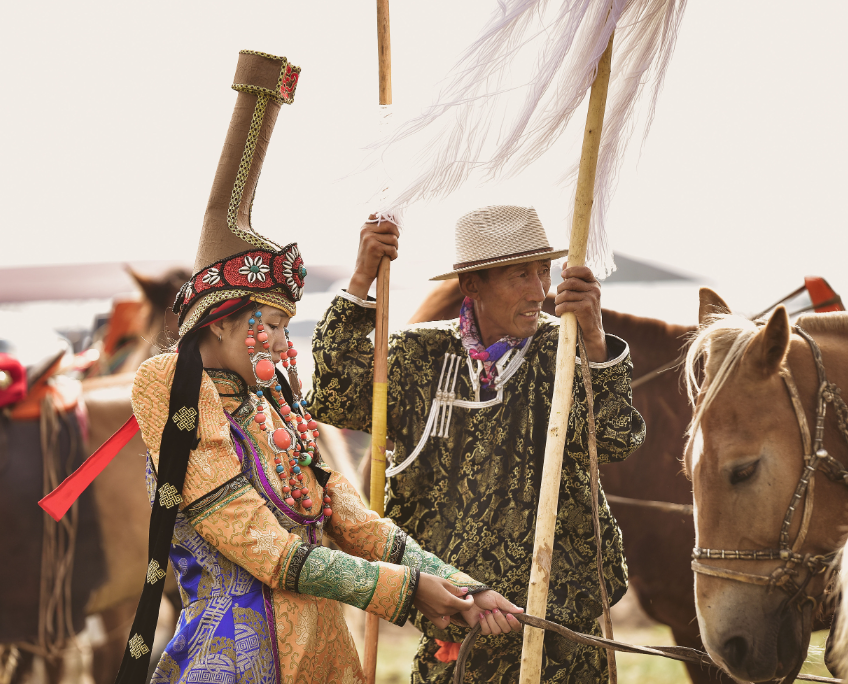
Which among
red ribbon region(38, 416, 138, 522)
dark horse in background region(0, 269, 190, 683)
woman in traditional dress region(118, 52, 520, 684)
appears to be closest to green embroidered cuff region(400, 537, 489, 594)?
woman in traditional dress region(118, 52, 520, 684)

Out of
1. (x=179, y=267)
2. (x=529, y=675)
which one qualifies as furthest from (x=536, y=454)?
(x=179, y=267)

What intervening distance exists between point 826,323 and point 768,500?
58 cm

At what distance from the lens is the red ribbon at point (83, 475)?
2027mm

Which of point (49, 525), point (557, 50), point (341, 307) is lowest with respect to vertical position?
point (49, 525)

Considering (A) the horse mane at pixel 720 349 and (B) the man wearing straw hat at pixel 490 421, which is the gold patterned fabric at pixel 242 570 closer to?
(B) the man wearing straw hat at pixel 490 421

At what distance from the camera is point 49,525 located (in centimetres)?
454

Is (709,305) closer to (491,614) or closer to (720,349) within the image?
(720,349)

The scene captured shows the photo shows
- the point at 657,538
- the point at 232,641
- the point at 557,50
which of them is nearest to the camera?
the point at 232,641

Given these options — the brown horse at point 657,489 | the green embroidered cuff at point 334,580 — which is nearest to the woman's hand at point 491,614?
the green embroidered cuff at point 334,580

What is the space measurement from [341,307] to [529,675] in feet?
4.62

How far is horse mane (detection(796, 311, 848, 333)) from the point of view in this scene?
217cm

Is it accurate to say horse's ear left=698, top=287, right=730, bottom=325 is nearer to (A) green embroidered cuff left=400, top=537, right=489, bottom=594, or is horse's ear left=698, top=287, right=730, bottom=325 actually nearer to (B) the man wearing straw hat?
(B) the man wearing straw hat

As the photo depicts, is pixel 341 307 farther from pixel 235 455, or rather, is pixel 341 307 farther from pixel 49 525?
pixel 49 525

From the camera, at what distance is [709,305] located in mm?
2477
